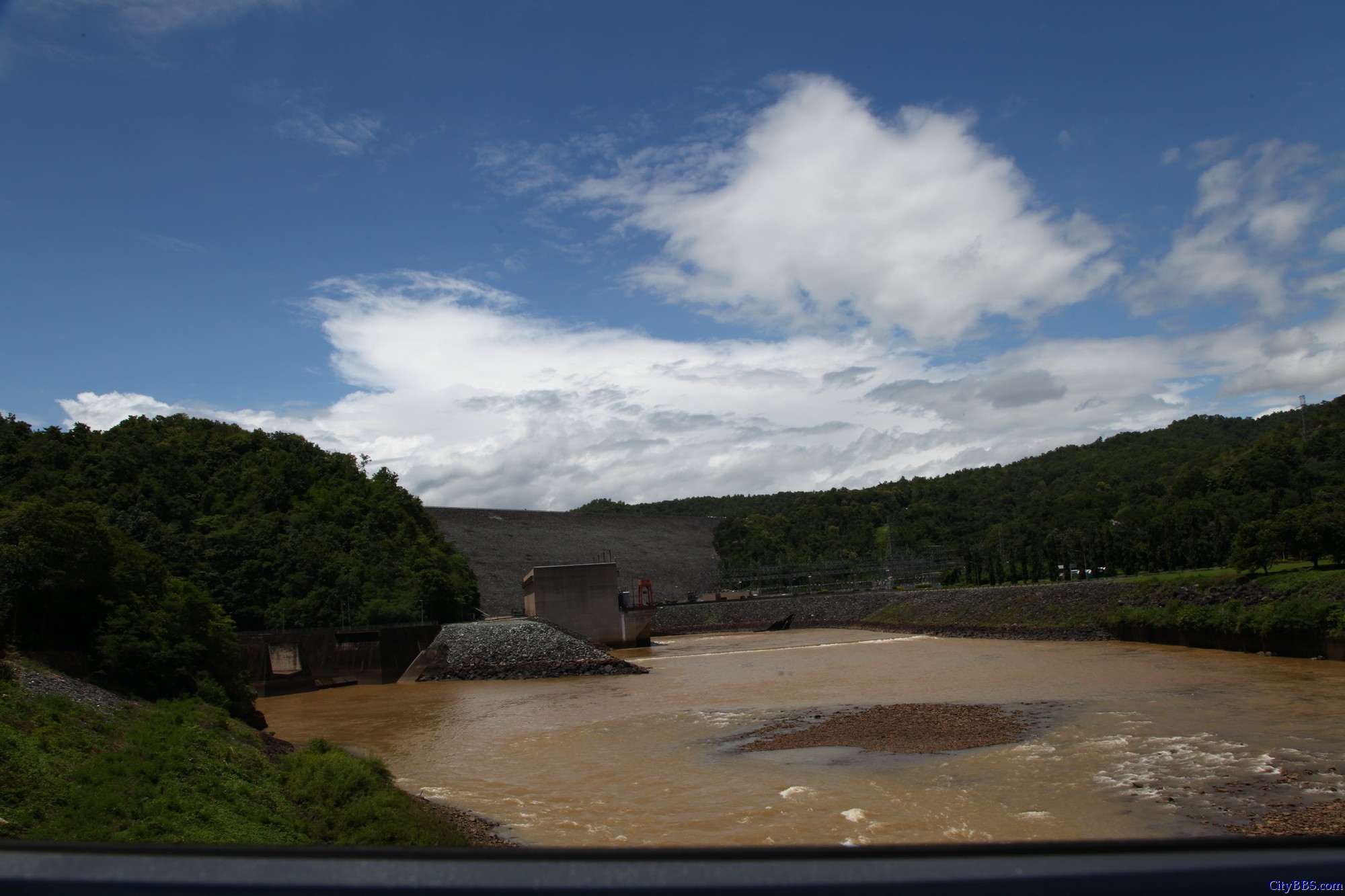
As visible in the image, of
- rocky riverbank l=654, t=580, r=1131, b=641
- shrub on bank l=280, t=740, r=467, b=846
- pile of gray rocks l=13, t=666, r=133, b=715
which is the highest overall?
pile of gray rocks l=13, t=666, r=133, b=715

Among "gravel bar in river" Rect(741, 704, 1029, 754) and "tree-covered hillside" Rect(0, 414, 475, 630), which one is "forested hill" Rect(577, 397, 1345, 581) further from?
"tree-covered hillside" Rect(0, 414, 475, 630)

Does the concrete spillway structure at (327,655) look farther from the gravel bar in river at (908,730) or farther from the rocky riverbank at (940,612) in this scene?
the rocky riverbank at (940,612)

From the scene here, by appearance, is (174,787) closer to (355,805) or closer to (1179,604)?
(355,805)

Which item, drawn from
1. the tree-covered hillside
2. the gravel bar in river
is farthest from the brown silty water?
the tree-covered hillside

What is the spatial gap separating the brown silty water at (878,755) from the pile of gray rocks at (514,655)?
6843 mm

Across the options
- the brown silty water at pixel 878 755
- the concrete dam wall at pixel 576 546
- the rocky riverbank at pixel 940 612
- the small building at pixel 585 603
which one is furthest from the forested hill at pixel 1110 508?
the small building at pixel 585 603

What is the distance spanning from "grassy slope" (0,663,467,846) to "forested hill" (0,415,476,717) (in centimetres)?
460

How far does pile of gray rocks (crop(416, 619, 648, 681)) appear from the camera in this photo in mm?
41000

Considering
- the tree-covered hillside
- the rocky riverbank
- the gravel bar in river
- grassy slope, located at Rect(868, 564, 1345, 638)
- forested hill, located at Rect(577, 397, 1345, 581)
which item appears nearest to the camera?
the gravel bar in river

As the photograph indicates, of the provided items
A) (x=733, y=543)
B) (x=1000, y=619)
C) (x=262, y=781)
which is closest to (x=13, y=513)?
(x=262, y=781)

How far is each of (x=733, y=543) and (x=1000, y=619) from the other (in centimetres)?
5813

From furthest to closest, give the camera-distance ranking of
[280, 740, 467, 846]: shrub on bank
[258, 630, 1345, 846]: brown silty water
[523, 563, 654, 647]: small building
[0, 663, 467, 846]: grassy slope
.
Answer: [523, 563, 654, 647]: small building, [258, 630, 1345, 846]: brown silty water, [280, 740, 467, 846]: shrub on bank, [0, 663, 467, 846]: grassy slope

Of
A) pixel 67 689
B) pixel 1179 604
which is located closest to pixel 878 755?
pixel 67 689

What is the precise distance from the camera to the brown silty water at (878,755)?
12.1m
